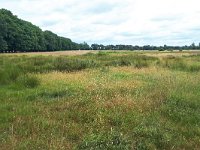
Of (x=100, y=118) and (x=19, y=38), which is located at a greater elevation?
(x=19, y=38)

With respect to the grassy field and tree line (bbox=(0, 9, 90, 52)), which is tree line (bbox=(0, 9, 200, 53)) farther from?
the grassy field

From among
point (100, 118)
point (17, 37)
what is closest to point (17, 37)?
point (17, 37)

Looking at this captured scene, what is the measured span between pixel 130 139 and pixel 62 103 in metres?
4.31

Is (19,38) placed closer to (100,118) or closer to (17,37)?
(17,37)

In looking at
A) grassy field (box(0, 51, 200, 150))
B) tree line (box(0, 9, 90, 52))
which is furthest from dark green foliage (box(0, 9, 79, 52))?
grassy field (box(0, 51, 200, 150))

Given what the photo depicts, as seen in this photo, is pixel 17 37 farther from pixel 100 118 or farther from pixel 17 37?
pixel 100 118

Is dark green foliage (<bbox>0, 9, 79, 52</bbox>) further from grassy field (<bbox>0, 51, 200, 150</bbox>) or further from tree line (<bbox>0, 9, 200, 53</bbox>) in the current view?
grassy field (<bbox>0, 51, 200, 150</bbox>)

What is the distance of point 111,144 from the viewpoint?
8.48 m

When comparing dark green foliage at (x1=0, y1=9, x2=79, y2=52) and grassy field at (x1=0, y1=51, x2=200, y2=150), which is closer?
grassy field at (x1=0, y1=51, x2=200, y2=150)

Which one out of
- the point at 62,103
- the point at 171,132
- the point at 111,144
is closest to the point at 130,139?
the point at 111,144

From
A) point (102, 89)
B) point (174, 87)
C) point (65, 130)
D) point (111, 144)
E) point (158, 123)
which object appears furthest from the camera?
point (174, 87)

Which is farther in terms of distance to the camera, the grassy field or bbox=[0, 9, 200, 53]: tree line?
bbox=[0, 9, 200, 53]: tree line

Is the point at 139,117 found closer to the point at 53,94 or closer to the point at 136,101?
the point at 136,101

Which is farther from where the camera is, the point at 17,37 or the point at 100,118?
the point at 17,37
